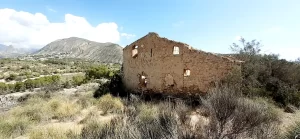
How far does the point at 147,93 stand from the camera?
15.2 m

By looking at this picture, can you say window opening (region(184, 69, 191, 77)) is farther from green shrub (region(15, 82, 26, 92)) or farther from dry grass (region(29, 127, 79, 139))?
green shrub (region(15, 82, 26, 92))

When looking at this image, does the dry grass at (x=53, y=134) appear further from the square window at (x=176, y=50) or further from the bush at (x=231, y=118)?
the square window at (x=176, y=50)

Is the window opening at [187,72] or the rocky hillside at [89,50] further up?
the rocky hillside at [89,50]

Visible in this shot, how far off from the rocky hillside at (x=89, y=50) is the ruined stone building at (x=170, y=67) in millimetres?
66285

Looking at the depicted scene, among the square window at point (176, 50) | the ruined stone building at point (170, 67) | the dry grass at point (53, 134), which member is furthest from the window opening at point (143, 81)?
the dry grass at point (53, 134)

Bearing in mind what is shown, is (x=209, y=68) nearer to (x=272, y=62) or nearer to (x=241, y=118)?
(x=272, y=62)

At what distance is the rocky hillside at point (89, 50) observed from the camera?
90.1 m

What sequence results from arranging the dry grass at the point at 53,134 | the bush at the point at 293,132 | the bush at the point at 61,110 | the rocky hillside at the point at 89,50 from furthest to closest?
the rocky hillside at the point at 89,50 < the bush at the point at 61,110 < the dry grass at the point at 53,134 < the bush at the point at 293,132

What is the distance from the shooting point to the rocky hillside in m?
90.1

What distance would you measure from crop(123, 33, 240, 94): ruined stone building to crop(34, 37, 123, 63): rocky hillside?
6628 cm

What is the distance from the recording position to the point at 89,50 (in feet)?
373

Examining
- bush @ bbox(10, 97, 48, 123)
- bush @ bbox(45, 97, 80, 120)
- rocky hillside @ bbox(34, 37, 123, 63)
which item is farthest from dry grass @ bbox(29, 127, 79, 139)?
rocky hillside @ bbox(34, 37, 123, 63)

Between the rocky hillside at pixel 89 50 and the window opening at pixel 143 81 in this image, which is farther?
the rocky hillside at pixel 89 50

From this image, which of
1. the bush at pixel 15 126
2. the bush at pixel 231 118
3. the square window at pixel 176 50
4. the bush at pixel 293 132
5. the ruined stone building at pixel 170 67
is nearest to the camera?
the bush at pixel 293 132
